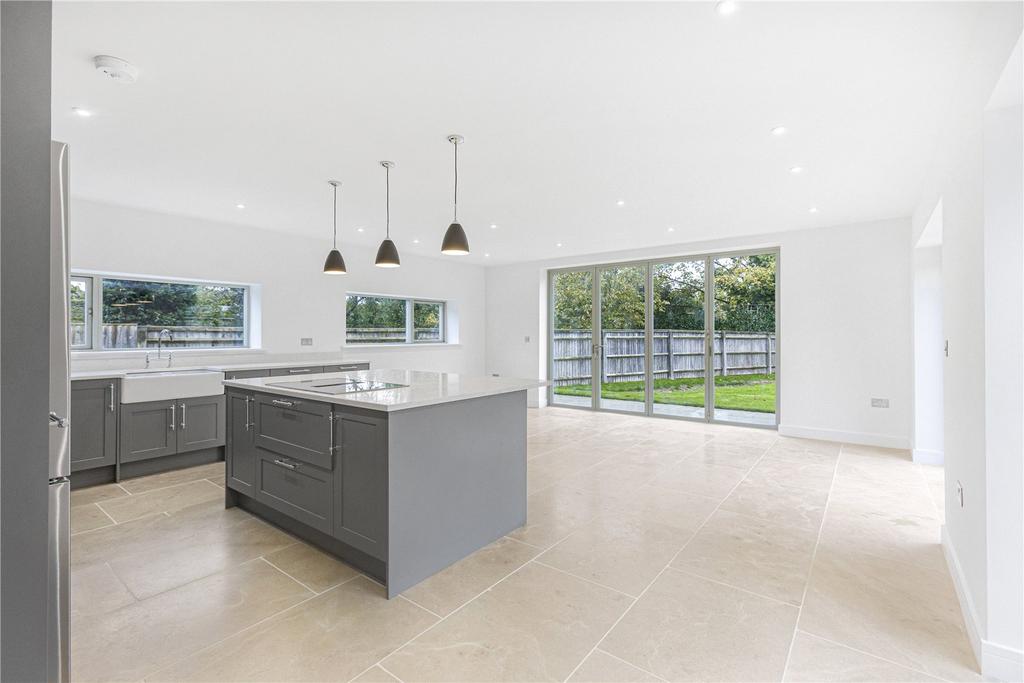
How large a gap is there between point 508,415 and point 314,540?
4.37 ft

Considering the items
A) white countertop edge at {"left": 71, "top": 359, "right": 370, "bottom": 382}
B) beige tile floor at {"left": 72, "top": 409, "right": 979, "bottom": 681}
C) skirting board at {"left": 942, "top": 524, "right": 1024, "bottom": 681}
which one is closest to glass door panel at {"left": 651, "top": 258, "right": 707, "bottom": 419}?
beige tile floor at {"left": 72, "top": 409, "right": 979, "bottom": 681}

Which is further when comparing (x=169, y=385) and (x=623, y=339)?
(x=623, y=339)

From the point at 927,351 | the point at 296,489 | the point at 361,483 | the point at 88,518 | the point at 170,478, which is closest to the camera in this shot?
→ the point at 361,483

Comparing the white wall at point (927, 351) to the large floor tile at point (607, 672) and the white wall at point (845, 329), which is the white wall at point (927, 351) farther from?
the large floor tile at point (607, 672)

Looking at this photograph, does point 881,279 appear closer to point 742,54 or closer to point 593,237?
point 593,237

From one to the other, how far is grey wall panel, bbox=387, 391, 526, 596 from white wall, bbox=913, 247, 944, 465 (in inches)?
167

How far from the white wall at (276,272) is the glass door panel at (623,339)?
242 centimetres

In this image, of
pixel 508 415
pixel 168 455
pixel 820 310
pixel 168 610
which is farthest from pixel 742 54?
pixel 168 455

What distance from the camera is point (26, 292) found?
0.77 m

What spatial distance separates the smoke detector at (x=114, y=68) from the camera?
220 centimetres

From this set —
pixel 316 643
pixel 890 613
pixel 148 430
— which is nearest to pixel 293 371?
pixel 148 430

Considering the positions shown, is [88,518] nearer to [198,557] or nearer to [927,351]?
[198,557]

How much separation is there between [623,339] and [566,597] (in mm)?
5478

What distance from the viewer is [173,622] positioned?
2.07m
